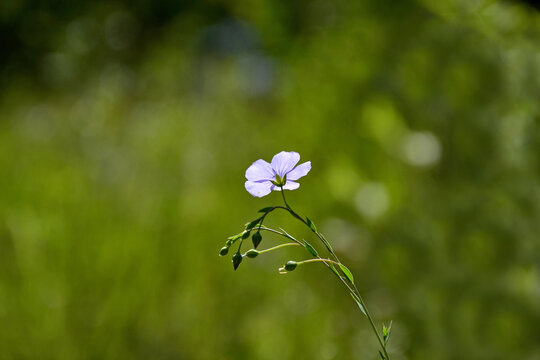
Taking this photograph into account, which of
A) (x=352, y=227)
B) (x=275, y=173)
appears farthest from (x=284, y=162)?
(x=352, y=227)

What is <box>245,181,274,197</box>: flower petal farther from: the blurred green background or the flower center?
the blurred green background

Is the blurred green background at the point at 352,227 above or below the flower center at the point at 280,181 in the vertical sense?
above

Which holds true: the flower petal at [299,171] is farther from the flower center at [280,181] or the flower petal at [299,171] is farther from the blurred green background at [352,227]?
the blurred green background at [352,227]

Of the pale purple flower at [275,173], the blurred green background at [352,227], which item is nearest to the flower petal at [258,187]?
the pale purple flower at [275,173]

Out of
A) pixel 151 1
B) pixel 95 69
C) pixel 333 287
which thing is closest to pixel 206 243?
pixel 333 287

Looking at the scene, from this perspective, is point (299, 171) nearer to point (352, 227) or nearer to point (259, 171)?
point (259, 171)

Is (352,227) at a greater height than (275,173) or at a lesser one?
greater

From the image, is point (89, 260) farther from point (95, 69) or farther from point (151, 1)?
point (151, 1)
